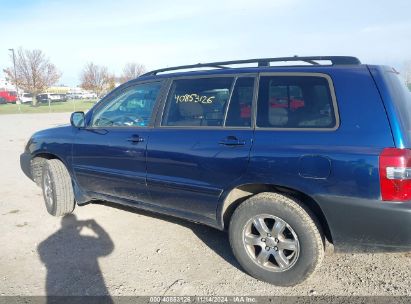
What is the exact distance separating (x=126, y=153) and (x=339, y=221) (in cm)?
217

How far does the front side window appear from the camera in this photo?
3.71m

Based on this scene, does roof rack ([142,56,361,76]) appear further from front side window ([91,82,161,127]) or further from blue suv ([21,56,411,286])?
front side window ([91,82,161,127])

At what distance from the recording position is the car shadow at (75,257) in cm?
295

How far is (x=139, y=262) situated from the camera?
133 inches

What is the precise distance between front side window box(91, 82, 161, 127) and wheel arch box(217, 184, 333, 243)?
3.97 feet

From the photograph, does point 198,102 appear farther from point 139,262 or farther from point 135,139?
point 139,262

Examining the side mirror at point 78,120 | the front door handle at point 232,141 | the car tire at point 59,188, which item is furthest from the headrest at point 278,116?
the car tire at point 59,188

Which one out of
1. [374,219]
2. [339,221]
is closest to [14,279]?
[339,221]

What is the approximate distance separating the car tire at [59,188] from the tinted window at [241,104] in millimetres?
2467

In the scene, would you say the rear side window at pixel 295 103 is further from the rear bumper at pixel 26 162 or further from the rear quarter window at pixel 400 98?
the rear bumper at pixel 26 162

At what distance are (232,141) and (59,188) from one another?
2591mm

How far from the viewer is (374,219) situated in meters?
2.45

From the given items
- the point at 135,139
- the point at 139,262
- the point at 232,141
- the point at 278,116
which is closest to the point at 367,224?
the point at 278,116

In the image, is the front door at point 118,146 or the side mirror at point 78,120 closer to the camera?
the front door at point 118,146
